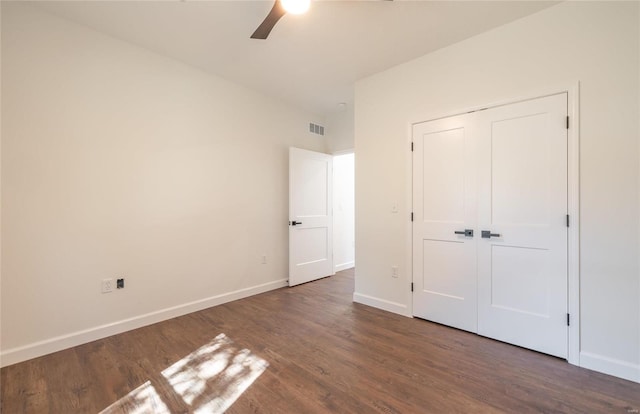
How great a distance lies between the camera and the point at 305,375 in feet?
6.43

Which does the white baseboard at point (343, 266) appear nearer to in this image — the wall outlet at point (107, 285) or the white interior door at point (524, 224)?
the white interior door at point (524, 224)

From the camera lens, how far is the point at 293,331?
8.72 ft

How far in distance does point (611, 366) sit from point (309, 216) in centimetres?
346

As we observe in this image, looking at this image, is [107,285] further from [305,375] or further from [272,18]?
[272,18]

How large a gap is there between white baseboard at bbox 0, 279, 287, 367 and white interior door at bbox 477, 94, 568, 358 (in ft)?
9.59

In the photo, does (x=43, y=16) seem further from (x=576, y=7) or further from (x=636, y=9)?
(x=636, y=9)

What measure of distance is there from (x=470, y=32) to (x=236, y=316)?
12.3 ft

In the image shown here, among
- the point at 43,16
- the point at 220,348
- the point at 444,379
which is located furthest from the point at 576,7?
the point at 43,16

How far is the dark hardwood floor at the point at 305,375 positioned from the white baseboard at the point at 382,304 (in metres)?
0.25

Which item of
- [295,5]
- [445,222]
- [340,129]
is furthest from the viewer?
[340,129]

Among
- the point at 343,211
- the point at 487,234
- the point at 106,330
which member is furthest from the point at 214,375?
the point at 343,211

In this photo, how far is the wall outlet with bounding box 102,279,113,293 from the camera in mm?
2569

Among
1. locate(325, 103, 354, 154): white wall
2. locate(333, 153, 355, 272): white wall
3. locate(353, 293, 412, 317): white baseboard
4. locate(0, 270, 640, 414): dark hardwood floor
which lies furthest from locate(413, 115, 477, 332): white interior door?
locate(333, 153, 355, 272): white wall

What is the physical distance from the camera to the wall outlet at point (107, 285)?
2569 millimetres
